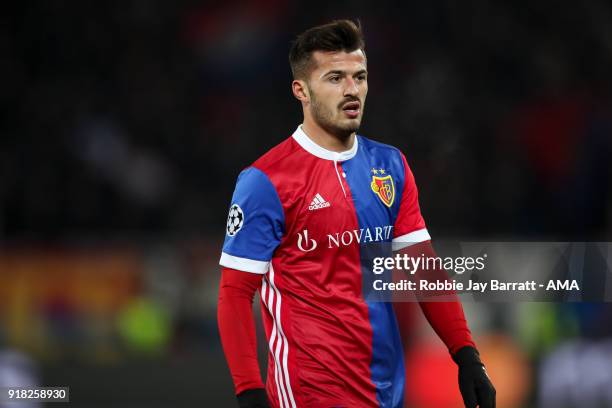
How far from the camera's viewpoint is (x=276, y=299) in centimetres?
354

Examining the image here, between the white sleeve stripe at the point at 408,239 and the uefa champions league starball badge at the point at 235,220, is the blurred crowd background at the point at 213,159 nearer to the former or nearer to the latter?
the white sleeve stripe at the point at 408,239

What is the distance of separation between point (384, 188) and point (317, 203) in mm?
269

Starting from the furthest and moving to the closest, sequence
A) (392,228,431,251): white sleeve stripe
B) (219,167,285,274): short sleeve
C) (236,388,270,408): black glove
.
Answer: (392,228,431,251): white sleeve stripe → (219,167,285,274): short sleeve → (236,388,270,408): black glove

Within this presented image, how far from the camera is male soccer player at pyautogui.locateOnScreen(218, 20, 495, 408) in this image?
343 centimetres

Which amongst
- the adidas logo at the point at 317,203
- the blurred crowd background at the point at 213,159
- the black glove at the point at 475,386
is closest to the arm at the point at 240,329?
the adidas logo at the point at 317,203

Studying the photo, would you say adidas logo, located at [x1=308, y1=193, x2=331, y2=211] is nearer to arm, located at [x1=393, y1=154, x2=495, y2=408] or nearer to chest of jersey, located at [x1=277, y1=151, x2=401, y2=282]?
chest of jersey, located at [x1=277, y1=151, x2=401, y2=282]

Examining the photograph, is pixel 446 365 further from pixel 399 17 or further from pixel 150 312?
pixel 399 17

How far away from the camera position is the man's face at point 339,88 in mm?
3490

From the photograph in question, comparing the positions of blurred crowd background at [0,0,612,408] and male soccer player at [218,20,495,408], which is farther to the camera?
blurred crowd background at [0,0,612,408]

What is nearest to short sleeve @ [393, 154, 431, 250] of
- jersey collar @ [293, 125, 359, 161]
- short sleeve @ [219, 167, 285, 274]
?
jersey collar @ [293, 125, 359, 161]

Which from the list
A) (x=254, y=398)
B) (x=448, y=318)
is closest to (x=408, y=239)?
(x=448, y=318)

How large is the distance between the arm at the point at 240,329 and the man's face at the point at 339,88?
602 millimetres

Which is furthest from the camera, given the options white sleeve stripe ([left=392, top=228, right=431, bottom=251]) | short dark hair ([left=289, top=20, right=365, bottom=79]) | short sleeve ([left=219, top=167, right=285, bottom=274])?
white sleeve stripe ([left=392, top=228, right=431, bottom=251])

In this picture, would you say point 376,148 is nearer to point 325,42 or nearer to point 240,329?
point 325,42
